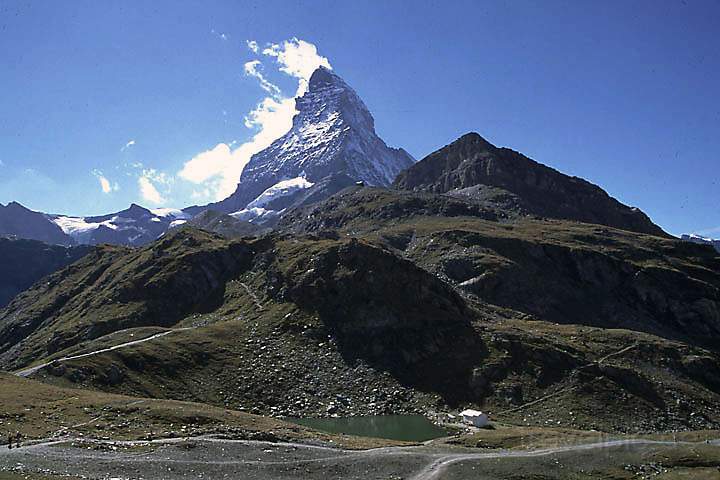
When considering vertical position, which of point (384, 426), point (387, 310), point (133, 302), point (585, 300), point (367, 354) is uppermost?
point (133, 302)

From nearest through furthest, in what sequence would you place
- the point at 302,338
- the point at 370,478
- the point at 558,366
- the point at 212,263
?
the point at 370,478, the point at 558,366, the point at 302,338, the point at 212,263

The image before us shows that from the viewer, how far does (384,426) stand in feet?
315

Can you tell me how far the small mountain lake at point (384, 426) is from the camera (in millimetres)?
88938

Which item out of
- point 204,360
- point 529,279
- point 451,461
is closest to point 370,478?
point 451,461

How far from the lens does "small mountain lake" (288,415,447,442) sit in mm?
88938

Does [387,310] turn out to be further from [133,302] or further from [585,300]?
[585,300]

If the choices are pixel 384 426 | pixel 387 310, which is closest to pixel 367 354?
pixel 387 310

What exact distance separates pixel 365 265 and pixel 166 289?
61075mm

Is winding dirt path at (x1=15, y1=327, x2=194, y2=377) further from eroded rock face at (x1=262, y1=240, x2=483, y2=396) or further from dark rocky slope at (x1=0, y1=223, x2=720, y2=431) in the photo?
eroded rock face at (x1=262, y1=240, x2=483, y2=396)

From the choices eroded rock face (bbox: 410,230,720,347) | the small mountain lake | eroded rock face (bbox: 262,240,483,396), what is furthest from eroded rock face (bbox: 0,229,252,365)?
the small mountain lake

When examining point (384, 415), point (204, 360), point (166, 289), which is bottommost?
point (384, 415)

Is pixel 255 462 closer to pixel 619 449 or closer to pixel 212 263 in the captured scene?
pixel 619 449

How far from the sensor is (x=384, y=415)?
105500 millimetres

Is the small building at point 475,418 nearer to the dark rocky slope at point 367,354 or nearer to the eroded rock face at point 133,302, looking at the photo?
the dark rocky slope at point 367,354
